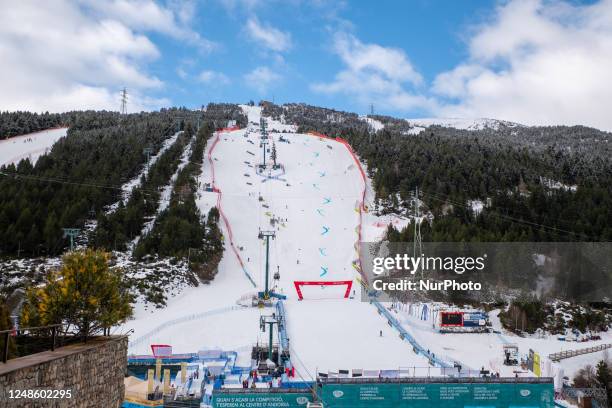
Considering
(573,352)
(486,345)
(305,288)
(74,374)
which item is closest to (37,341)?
(74,374)

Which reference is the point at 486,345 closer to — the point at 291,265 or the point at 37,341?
the point at 291,265

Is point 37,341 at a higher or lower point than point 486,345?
higher

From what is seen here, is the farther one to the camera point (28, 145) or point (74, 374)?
point (28, 145)

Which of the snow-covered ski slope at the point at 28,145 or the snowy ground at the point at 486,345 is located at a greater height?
the snow-covered ski slope at the point at 28,145

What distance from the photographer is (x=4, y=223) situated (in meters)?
39.2

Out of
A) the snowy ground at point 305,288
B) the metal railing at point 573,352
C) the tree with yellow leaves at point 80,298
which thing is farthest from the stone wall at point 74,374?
the metal railing at point 573,352

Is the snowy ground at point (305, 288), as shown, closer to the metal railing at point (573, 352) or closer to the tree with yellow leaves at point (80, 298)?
the metal railing at point (573, 352)

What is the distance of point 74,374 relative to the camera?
28.1ft

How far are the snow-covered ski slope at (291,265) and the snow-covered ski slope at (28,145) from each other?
23.3 metres

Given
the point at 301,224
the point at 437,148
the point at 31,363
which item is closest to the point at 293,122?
the point at 437,148

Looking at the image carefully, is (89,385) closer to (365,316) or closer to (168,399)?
(168,399)

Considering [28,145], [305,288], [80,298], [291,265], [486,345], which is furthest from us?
[28,145]

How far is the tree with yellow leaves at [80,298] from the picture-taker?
1115cm

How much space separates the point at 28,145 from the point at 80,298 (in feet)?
241
